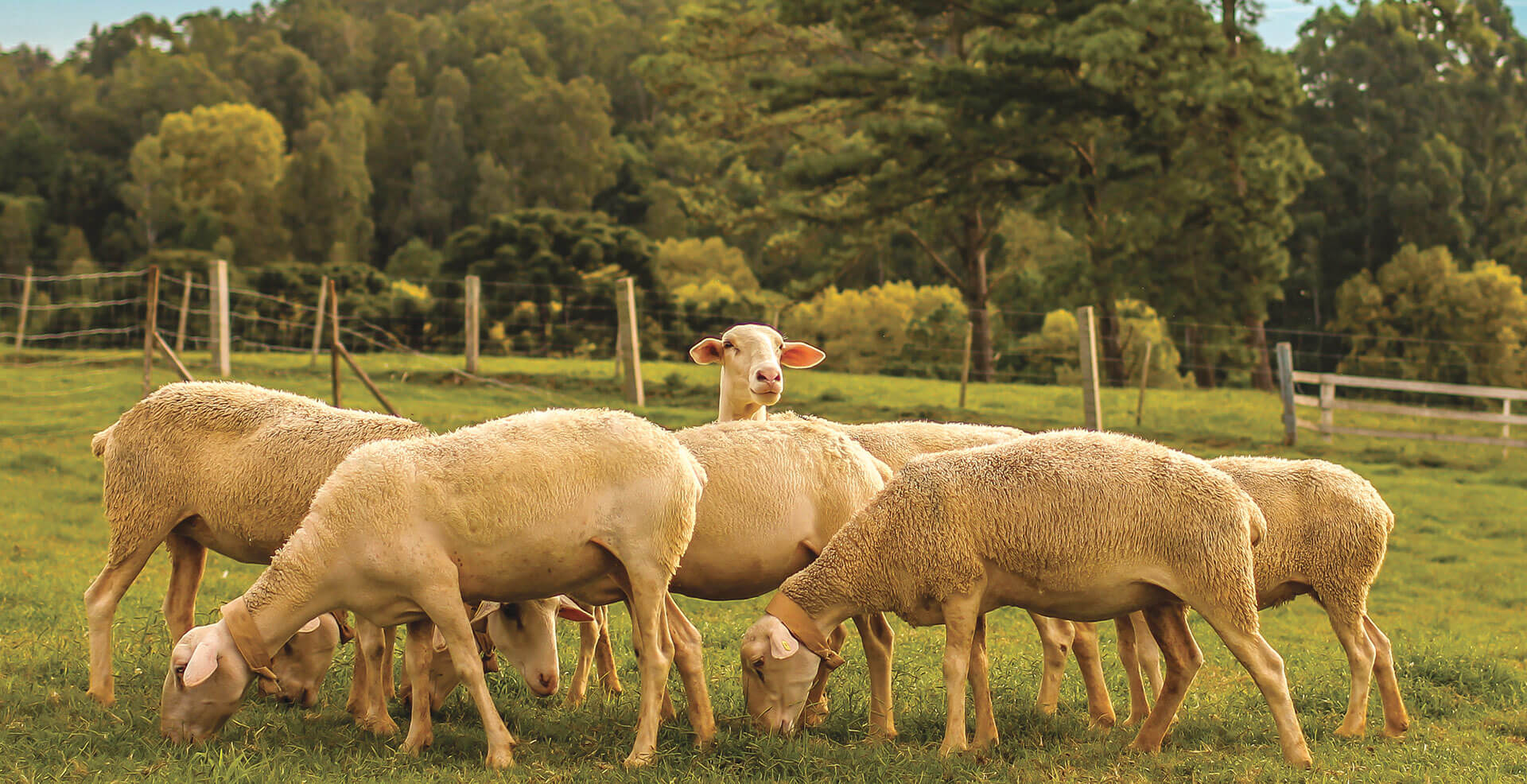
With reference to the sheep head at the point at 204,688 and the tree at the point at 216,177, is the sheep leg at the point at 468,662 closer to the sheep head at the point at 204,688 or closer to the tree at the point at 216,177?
the sheep head at the point at 204,688

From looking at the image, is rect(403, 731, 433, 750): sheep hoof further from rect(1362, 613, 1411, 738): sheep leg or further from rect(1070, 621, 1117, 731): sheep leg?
rect(1362, 613, 1411, 738): sheep leg

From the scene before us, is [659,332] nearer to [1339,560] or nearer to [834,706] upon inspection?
[834,706]

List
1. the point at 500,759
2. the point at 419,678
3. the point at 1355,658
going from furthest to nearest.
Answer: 1. the point at 1355,658
2. the point at 419,678
3. the point at 500,759

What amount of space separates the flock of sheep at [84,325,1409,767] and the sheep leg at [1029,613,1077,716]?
19mm

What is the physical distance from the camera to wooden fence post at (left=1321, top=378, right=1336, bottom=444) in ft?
61.2

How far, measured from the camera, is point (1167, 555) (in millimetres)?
5754

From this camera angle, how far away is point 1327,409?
739 inches

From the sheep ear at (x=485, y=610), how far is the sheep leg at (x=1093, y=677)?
10.2 ft

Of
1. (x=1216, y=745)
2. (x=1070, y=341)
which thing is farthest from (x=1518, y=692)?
(x=1070, y=341)

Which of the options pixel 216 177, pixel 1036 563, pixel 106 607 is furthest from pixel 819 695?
pixel 216 177

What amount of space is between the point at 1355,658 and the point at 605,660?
4069 millimetres

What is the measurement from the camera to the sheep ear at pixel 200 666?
5.40 metres

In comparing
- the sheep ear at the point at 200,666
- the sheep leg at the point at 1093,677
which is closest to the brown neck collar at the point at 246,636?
the sheep ear at the point at 200,666

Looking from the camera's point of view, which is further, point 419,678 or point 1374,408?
point 1374,408
